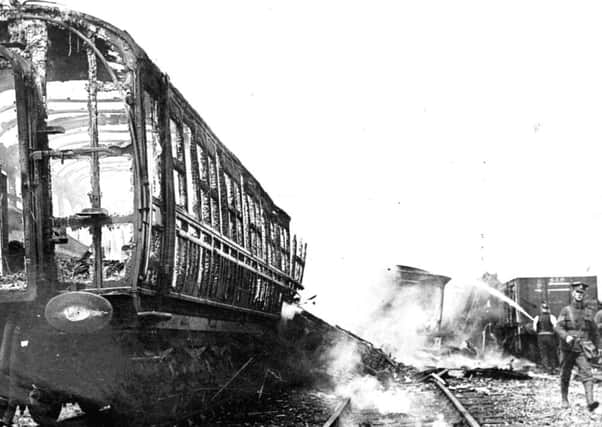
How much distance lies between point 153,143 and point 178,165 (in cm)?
59

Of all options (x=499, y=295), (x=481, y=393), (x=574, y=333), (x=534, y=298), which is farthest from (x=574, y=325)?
(x=499, y=295)

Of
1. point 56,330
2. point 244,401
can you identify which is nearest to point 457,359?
point 244,401

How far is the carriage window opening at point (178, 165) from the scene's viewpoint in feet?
23.9

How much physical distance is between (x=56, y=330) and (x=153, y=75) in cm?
226

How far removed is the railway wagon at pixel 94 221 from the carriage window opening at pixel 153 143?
1cm

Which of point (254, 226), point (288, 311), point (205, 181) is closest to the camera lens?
point (205, 181)

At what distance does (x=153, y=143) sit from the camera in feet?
22.3

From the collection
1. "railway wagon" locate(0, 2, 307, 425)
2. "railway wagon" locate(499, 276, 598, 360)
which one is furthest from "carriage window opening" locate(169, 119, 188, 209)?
"railway wagon" locate(499, 276, 598, 360)

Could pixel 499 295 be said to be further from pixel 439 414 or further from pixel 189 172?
pixel 189 172

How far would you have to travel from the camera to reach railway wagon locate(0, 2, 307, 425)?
634cm

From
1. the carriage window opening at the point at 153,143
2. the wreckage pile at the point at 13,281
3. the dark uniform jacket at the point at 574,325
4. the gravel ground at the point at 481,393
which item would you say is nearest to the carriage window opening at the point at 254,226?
the gravel ground at the point at 481,393

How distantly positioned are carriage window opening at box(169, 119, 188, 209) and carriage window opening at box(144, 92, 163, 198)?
295 mm

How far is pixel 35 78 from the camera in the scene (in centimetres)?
648

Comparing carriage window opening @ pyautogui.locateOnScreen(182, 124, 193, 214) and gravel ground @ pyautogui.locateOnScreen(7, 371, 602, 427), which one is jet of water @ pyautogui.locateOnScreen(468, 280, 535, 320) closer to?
gravel ground @ pyautogui.locateOnScreen(7, 371, 602, 427)
